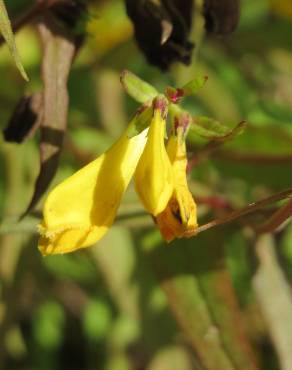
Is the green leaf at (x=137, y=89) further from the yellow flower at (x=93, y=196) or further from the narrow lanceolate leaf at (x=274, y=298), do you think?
the narrow lanceolate leaf at (x=274, y=298)

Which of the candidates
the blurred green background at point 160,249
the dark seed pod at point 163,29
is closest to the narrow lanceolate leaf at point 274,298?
the blurred green background at point 160,249

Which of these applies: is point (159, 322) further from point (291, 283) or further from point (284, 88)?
point (284, 88)

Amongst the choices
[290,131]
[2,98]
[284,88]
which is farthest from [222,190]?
[284,88]

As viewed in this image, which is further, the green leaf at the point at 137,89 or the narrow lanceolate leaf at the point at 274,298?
the narrow lanceolate leaf at the point at 274,298

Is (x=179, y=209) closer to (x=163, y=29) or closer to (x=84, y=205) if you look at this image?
(x=84, y=205)

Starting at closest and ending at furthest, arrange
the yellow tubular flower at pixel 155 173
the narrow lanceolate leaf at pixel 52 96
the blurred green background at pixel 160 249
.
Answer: the yellow tubular flower at pixel 155 173 < the narrow lanceolate leaf at pixel 52 96 < the blurred green background at pixel 160 249

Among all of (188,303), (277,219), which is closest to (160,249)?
(188,303)

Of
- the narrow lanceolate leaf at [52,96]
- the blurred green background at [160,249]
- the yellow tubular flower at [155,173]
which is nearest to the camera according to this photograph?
the yellow tubular flower at [155,173]

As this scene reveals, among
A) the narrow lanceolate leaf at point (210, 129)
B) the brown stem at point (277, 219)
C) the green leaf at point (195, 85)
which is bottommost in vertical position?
the brown stem at point (277, 219)
